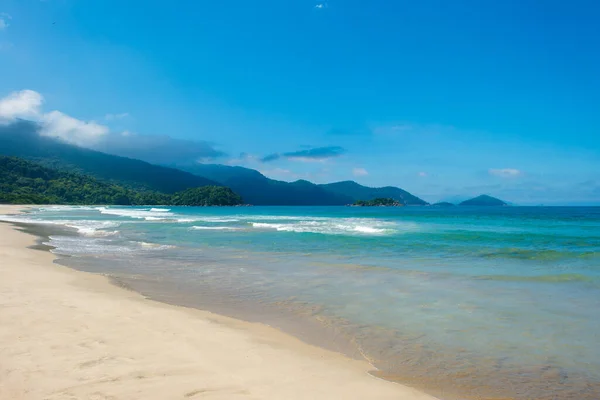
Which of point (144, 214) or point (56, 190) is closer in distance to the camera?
point (144, 214)

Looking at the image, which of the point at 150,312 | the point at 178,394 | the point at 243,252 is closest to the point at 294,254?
the point at 243,252

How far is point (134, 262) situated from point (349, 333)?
34.2 ft

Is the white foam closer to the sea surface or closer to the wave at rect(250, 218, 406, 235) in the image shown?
the sea surface

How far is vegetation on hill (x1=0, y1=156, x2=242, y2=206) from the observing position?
12391 centimetres

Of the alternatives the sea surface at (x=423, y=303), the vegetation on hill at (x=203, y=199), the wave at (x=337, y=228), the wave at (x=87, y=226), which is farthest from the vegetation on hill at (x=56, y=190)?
the sea surface at (x=423, y=303)

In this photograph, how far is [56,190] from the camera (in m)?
147

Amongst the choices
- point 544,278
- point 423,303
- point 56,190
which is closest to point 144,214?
point 544,278

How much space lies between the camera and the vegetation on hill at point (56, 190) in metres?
124

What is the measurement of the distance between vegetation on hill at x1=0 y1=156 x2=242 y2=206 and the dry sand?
124 meters

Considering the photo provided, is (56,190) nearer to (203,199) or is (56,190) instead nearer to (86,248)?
(203,199)

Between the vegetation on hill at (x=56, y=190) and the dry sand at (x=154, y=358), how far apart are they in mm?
124185

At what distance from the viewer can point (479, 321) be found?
24.4ft

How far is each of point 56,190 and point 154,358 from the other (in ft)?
556

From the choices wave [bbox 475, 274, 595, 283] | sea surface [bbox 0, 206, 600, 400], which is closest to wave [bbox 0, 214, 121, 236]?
sea surface [bbox 0, 206, 600, 400]
